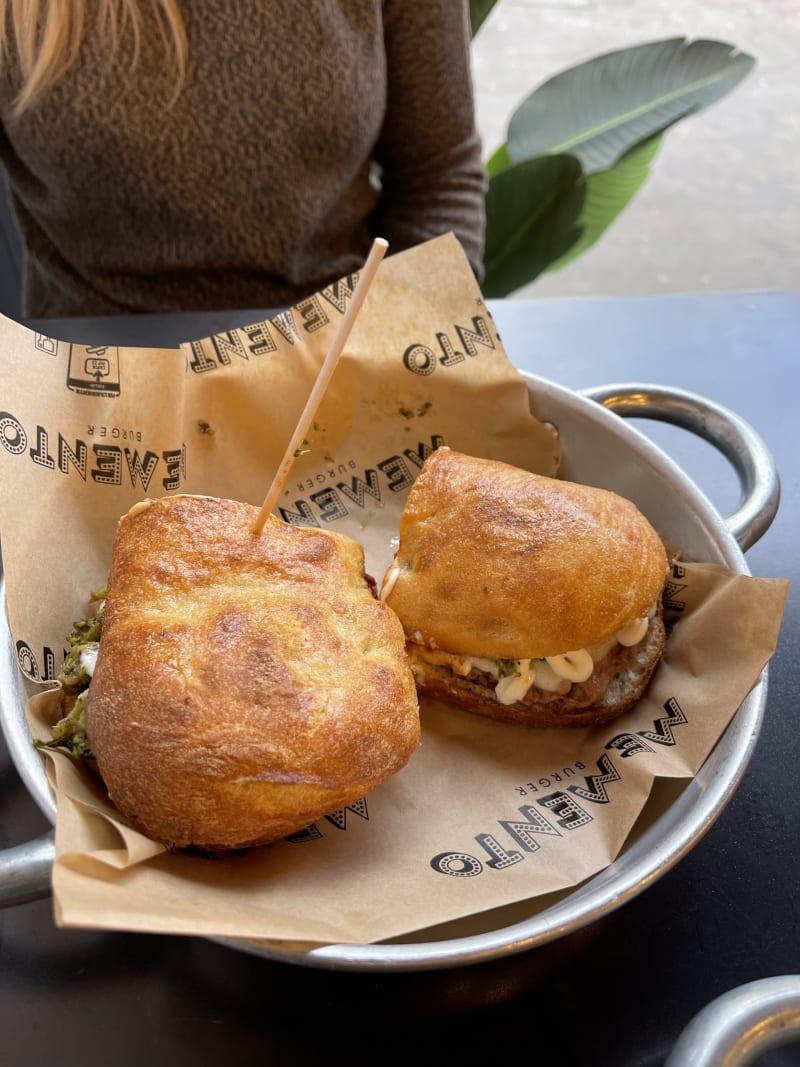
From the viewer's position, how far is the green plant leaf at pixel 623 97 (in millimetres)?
2459

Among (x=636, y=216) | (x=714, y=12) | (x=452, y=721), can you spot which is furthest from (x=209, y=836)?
(x=714, y=12)

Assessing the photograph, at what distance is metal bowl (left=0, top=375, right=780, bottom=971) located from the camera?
84cm

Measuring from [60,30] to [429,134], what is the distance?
0.74 m

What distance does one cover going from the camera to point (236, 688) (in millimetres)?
974

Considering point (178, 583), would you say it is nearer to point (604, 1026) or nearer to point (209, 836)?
point (209, 836)

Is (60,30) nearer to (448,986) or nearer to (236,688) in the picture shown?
(236,688)

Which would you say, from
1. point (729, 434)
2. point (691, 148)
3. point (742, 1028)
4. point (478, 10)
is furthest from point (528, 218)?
point (691, 148)

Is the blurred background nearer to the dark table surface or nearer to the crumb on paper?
the crumb on paper

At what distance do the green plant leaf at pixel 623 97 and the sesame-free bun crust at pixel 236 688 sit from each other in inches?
71.4

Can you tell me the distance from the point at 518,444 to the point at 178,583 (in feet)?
2.04

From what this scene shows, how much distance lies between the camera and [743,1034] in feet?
2.03

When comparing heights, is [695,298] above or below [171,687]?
above

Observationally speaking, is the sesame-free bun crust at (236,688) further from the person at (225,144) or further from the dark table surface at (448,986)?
the person at (225,144)

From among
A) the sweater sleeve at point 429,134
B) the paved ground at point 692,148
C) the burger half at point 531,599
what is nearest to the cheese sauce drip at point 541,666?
the burger half at point 531,599
